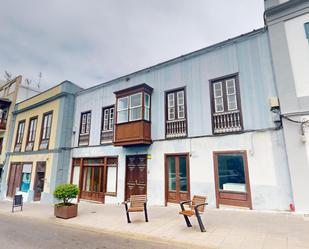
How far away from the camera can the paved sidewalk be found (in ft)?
15.2

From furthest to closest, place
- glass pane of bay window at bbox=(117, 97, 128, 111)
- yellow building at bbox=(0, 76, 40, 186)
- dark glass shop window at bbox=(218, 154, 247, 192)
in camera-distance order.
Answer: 1. yellow building at bbox=(0, 76, 40, 186)
2. glass pane of bay window at bbox=(117, 97, 128, 111)
3. dark glass shop window at bbox=(218, 154, 247, 192)

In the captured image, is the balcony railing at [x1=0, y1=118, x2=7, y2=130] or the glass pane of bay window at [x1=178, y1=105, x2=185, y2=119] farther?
the balcony railing at [x1=0, y1=118, x2=7, y2=130]

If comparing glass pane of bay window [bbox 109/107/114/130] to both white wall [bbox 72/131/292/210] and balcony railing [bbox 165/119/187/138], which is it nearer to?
white wall [bbox 72/131/292/210]

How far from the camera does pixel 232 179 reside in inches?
318

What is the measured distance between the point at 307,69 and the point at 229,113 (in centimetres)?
317

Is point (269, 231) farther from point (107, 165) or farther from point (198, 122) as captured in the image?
point (107, 165)

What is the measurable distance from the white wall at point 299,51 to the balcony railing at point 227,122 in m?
2.32

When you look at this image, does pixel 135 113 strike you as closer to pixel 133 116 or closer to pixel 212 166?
pixel 133 116

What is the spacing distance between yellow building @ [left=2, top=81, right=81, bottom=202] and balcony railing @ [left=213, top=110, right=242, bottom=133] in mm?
10768

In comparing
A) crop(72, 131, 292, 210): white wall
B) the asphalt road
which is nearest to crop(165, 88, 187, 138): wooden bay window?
crop(72, 131, 292, 210): white wall

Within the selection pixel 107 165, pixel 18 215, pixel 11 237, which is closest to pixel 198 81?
pixel 107 165

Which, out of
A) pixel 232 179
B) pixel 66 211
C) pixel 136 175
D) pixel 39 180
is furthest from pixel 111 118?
pixel 232 179

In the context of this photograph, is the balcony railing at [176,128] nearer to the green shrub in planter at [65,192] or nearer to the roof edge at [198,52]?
the roof edge at [198,52]

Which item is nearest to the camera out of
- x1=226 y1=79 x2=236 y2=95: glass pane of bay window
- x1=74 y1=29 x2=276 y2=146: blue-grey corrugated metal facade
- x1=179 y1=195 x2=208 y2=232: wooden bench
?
x1=179 y1=195 x2=208 y2=232: wooden bench
